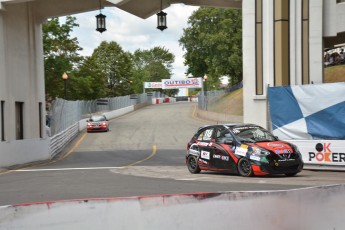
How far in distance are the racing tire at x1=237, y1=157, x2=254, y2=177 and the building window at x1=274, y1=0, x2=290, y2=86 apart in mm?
6115

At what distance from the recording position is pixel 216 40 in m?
71.4

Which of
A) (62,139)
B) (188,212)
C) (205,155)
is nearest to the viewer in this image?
(188,212)

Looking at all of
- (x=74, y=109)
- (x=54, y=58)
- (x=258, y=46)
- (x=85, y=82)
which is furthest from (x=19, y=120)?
(x=85, y=82)

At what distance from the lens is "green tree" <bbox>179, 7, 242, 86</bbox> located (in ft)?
235

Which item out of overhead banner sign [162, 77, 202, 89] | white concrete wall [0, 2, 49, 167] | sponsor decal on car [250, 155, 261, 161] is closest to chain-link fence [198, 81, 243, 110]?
overhead banner sign [162, 77, 202, 89]

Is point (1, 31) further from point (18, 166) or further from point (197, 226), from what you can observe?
point (197, 226)

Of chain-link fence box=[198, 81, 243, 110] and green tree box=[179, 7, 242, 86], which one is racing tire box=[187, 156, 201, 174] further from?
green tree box=[179, 7, 242, 86]

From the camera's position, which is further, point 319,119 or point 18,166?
point 18,166

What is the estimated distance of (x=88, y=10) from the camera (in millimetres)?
25797

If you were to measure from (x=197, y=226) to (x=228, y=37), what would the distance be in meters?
67.4

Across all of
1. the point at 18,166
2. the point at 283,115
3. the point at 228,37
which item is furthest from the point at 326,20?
the point at 228,37

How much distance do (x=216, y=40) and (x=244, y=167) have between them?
5827cm

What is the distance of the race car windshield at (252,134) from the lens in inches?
579

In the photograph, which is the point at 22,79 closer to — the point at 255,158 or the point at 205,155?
the point at 205,155
